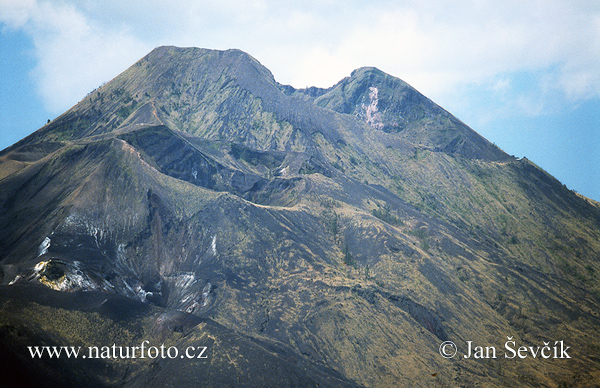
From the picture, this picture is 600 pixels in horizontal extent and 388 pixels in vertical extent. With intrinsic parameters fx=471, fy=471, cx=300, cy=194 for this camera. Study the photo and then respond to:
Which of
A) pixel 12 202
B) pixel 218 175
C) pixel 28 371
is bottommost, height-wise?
pixel 28 371

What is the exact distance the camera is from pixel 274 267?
104 m

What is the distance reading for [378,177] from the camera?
174000 millimetres

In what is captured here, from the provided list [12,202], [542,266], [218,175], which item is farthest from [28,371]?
[542,266]

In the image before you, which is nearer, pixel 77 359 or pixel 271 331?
pixel 77 359

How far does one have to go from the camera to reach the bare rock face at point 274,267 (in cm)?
7238

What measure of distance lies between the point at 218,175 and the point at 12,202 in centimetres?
5516

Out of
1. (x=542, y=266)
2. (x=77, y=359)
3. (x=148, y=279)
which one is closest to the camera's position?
(x=77, y=359)

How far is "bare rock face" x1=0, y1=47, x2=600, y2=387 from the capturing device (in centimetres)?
7238

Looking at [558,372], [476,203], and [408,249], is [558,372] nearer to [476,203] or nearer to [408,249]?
[408,249]

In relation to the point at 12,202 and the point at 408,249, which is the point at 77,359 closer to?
the point at 12,202

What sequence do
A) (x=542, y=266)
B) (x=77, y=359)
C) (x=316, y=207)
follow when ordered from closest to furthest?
(x=77, y=359) < (x=316, y=207) < (x=542, y=266)

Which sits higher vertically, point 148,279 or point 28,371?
point 148,279

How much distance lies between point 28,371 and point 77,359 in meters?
10.4

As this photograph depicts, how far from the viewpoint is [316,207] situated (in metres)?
130
